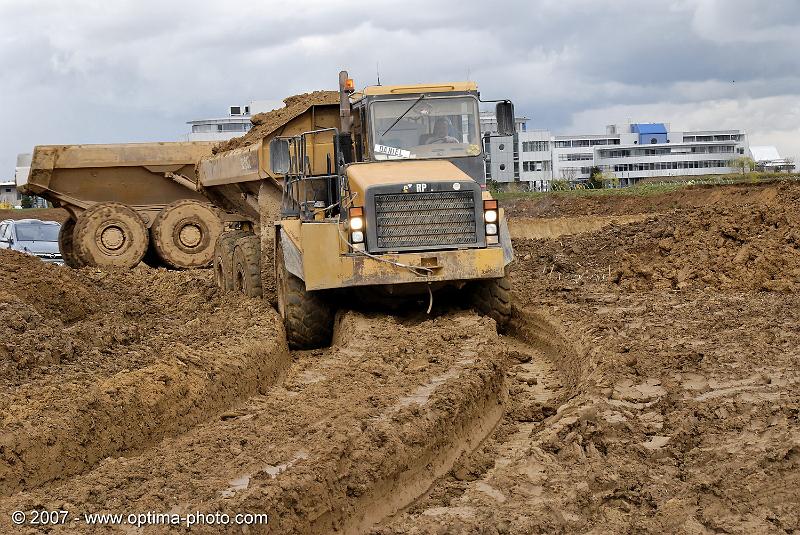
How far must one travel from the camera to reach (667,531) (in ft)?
17.1

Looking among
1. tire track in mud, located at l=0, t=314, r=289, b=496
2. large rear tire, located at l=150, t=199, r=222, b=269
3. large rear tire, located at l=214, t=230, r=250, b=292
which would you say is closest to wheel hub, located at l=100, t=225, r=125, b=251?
large rear tire, located at l=150, t=199, r=222, b=269

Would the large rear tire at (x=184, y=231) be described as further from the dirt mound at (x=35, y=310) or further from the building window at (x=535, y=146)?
the building window at (x=535, y=146)

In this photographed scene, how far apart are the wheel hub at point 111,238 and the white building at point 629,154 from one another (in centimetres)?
8674

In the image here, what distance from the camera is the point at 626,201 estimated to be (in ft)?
136

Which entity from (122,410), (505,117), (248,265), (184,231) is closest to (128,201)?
(184,231)

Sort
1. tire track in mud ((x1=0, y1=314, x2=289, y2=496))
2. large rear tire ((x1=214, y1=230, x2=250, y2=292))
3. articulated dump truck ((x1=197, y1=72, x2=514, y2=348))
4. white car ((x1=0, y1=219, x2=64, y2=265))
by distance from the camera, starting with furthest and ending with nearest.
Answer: white car ((x1=0, y1=219, x2=64, y2=265)), large rear tire ((x1=214, y1=230, x2=250, y2=292)), articulated dump truck ((x1=197, y1=72, x2=514, y2=348)), tire track in mud ((x1=0, y1=314, x2=289, y2=496))

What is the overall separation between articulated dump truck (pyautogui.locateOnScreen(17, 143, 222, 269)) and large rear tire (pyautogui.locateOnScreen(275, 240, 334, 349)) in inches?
394

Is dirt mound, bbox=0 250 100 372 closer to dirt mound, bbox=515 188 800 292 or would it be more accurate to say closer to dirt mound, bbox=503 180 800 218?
dirt mound, bbox=515 188 800 292

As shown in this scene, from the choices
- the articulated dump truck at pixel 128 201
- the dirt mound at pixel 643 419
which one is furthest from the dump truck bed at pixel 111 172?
the dirt mound at pixel 643 419

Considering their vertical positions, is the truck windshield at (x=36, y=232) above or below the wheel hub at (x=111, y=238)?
above

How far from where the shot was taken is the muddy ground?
5.58m

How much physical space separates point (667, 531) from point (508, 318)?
7.00 meters

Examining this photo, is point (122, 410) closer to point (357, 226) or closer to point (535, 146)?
point (357, 226)

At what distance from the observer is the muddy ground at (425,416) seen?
5.58 meters
